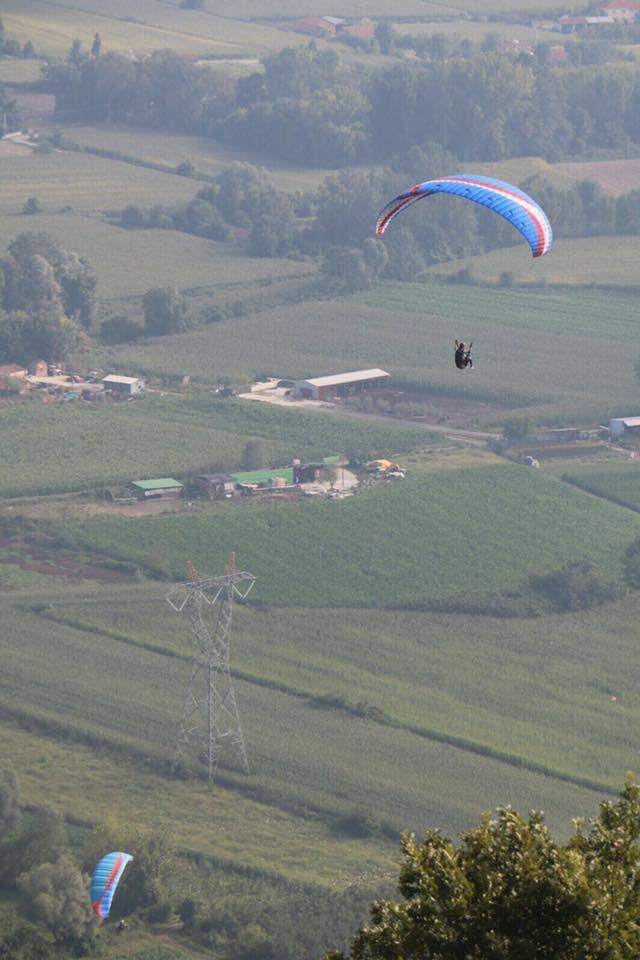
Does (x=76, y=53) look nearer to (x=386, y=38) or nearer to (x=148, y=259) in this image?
(x=386, y=38)

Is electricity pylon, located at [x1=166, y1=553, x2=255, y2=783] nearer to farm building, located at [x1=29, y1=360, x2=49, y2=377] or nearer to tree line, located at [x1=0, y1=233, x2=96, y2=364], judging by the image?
farm building, located at [x1=29, y1=360, x2=49, y2=377]

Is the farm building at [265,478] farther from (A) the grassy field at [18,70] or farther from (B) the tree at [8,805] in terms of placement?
(A) the grassy field at [18,70]

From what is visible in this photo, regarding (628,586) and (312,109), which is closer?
(628,586)

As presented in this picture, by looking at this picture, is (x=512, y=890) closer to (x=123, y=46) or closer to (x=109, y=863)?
(x=109, y=863)

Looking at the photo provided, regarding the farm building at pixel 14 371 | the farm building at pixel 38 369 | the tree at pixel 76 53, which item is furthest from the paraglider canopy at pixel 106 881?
the tree at pixel 76 53

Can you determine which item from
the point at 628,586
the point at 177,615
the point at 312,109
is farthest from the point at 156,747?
the point at 312,109

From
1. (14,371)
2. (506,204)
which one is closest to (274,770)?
(506,204)
